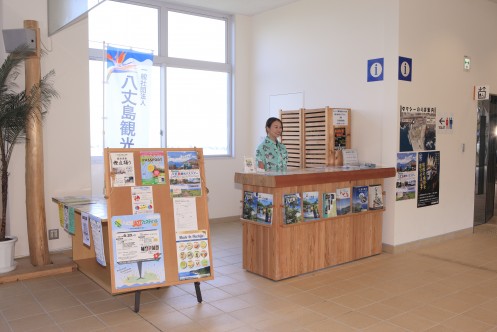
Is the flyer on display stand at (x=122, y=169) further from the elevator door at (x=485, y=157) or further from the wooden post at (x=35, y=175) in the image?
the elevator door at (x=485, y=157)

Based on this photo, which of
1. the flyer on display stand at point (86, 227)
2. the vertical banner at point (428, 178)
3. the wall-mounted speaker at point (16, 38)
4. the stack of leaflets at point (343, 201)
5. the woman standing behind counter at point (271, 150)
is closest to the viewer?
the flyer on display stand at point (86, 227)

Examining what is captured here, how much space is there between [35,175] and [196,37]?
378 cm

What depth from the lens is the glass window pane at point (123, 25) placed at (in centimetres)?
651

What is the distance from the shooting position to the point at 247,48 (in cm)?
805

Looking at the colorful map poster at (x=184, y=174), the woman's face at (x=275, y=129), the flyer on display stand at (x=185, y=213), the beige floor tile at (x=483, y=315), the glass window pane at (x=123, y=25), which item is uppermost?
the glass window pane at (x=123, y=25)

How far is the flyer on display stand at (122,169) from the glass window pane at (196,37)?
388 centimetres

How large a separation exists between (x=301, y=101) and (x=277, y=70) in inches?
32.1

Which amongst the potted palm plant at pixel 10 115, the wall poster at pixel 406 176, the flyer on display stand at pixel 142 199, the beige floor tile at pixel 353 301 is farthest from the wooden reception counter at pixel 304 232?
the potted palm plant at pixel 10 115

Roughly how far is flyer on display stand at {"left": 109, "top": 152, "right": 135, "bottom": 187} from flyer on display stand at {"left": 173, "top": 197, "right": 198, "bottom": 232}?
17.1 inches

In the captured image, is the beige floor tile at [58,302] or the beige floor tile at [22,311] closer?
the beige floor tile at [22,311]

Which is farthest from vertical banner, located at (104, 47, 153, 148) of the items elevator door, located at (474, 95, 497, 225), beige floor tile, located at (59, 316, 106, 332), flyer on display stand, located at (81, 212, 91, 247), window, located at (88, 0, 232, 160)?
elevator door, located at (474, 95, 497, 225)

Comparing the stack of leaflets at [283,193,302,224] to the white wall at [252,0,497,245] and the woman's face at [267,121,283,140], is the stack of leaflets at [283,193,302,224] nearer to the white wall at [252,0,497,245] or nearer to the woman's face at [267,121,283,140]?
the woman's face at [267,121,283,140]

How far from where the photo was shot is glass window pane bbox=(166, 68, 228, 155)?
24.2 ft

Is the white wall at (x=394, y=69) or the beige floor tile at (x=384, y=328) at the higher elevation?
the white wall at (x=394, y=69)
